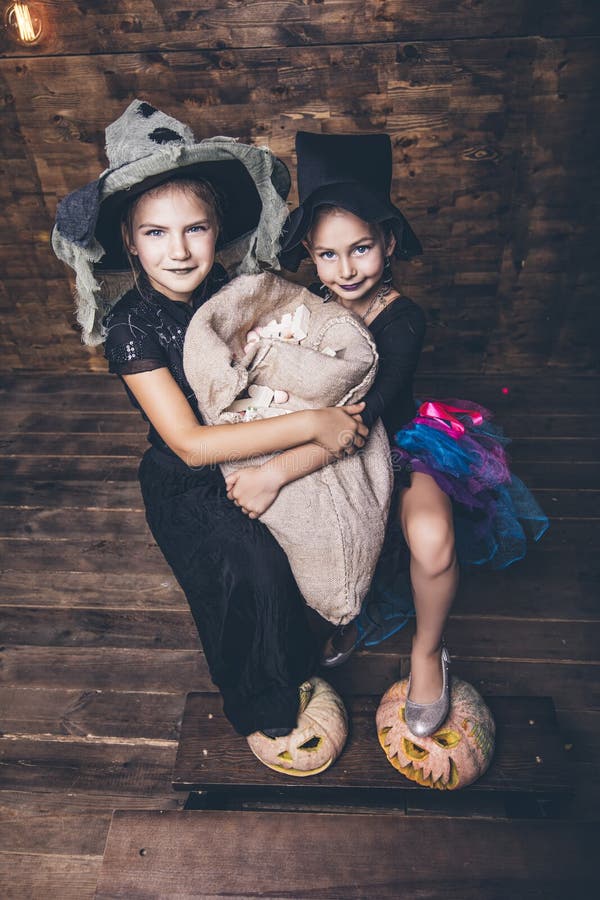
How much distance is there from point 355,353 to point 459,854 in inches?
43.1

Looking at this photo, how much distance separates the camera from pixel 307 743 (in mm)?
1555

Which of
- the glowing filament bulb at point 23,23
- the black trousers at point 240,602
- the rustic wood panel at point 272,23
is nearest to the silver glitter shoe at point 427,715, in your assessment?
the black trousers at point 240,602

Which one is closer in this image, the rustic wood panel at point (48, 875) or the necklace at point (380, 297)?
the rustic wood panel at point (48, 875)

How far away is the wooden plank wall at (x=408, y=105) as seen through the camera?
7.81 feet

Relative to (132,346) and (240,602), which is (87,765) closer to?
(240,602)

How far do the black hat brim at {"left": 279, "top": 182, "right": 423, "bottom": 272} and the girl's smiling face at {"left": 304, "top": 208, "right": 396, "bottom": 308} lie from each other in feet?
0.09

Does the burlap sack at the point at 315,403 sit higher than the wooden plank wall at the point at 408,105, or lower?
lower

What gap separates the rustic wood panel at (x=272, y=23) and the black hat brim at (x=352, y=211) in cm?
126

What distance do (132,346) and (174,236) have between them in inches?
10.4

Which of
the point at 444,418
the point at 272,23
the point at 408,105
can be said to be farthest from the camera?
the point at 408,105

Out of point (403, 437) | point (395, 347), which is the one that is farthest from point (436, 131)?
point (403, 437)

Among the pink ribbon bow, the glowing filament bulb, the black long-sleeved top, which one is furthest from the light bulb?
the pink ribbon bow

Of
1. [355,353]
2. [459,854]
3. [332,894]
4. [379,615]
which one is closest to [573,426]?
[379,615]

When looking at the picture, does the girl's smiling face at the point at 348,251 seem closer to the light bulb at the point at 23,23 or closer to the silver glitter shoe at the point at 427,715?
the silver glitter shoe at the point at 427,715
